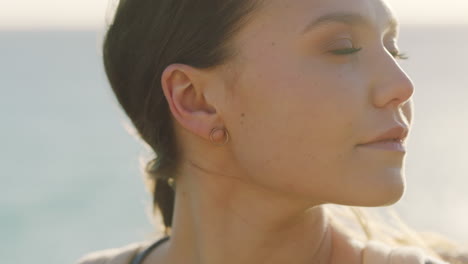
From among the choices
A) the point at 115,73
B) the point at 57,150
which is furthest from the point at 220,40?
the point at 57,150

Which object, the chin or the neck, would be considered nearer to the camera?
the chin

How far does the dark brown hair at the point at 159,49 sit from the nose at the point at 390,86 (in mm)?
457

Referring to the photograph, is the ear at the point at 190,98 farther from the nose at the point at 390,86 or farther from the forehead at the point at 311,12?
the nose at the point at 390,86

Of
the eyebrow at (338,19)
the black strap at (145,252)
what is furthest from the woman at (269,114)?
the black strap at (145,252)

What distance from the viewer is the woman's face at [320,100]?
2.27 meters

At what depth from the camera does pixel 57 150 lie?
13.3 m

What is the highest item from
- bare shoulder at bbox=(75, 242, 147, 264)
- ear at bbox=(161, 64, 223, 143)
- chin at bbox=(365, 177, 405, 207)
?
ear at bbox=(161, 64, 223, 143)

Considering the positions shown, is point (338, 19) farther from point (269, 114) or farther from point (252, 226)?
point (252, 226)

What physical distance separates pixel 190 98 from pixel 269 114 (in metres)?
0.33

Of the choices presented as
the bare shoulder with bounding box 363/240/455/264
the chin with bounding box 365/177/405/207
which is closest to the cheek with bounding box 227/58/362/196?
the chin with bounding box 365/177/405/207

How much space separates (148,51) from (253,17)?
0.42 m

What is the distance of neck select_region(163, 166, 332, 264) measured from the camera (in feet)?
8.30

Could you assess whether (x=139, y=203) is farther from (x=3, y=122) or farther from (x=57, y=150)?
(x=3, y=122)

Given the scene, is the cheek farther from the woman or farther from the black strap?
the black strap
